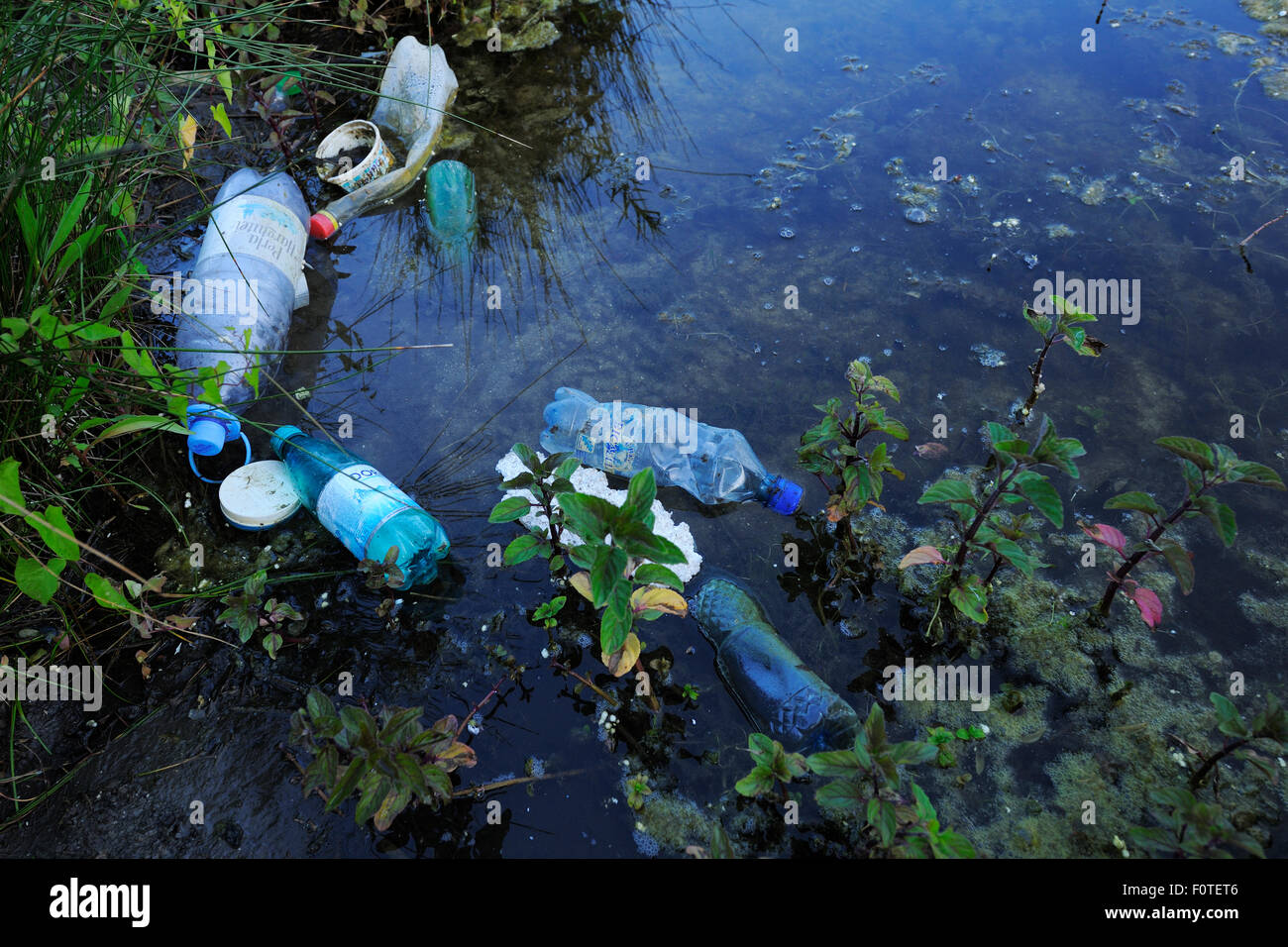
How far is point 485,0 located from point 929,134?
104 inches

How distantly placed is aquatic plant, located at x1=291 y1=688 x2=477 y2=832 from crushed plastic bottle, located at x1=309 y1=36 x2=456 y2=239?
2.43 m

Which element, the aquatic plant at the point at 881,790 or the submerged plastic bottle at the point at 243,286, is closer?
the aquatic plant at the point at 881,790

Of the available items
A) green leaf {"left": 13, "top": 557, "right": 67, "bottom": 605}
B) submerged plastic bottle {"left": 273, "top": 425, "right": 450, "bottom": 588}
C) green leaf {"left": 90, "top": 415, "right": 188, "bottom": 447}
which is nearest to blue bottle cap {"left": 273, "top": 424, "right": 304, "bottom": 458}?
submerged plastic bottle {"left": 273, "top": 425, "right": 450, "bottom": 588}

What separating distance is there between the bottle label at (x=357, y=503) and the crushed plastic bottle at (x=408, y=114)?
160 centimetres

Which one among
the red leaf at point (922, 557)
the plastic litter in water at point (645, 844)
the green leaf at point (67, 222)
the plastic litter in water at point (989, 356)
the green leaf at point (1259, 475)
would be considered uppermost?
the green leaf at point (67, 222)

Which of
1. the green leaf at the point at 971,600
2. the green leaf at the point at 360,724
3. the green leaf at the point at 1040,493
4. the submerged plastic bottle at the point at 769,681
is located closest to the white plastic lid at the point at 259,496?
the green leaf at the point at 360,724

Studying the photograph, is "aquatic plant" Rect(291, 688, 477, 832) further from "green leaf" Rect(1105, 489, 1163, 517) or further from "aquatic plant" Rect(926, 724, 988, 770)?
"green leaf" Rect(1105, 489, 1163, 517)

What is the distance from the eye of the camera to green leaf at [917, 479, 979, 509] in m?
1.88

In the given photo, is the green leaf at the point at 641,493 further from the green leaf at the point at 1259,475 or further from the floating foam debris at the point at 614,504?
the green leaf at the point at 1259,475

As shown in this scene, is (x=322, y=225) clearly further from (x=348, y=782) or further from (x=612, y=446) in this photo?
(x=348, y=782)

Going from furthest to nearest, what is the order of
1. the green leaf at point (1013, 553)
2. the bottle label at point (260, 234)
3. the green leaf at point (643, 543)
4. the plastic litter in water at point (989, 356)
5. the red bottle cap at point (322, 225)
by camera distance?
the red bottle cap at point (322, 225) < the bottle label at point (260, 234) < the plastic litter in water at point (989, 356) < the green leaf at point (1013, 553) < the green leaf at point (643, 543)

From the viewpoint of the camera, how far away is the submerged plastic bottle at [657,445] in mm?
2422
